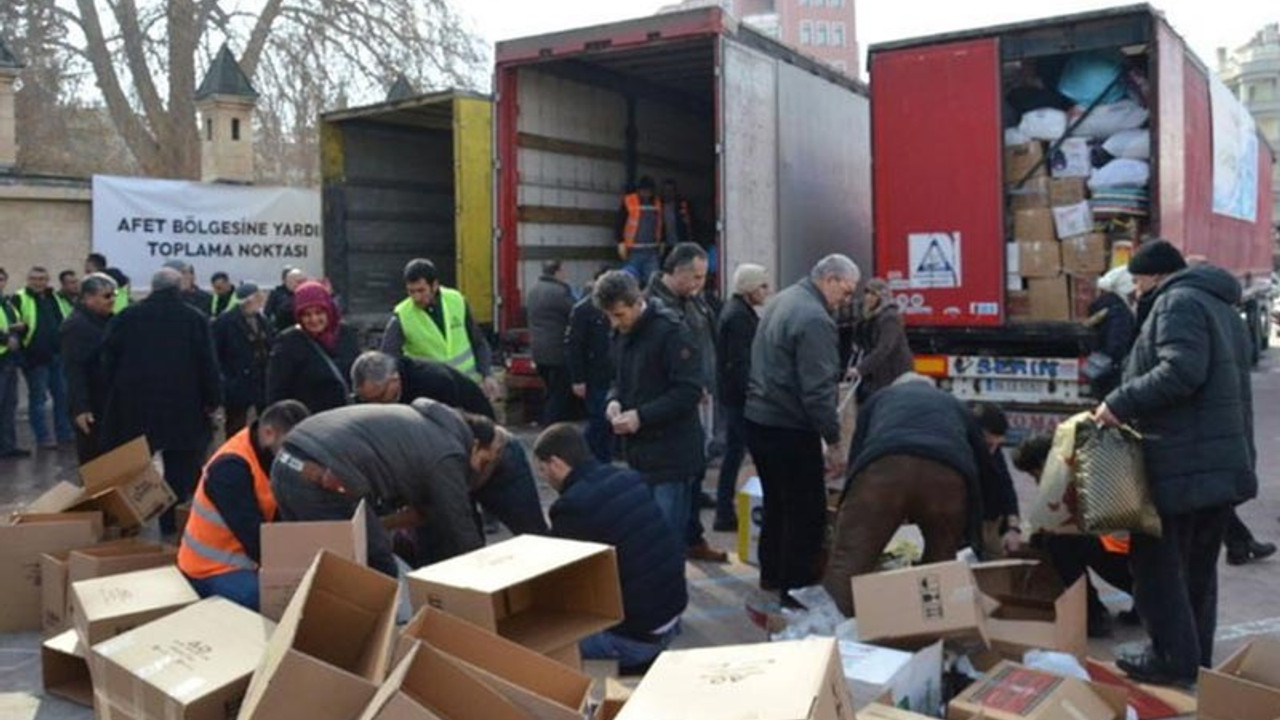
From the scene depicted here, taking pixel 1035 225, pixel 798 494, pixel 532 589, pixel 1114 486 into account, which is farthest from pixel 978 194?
pixel 532 589

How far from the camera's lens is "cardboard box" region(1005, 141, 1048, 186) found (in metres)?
8.50

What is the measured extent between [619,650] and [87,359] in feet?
13.7

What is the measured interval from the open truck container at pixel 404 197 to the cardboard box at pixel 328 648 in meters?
6.56

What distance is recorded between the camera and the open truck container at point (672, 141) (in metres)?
9.00

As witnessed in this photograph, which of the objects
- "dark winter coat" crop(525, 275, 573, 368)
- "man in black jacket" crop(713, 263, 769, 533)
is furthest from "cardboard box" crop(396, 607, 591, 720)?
"dark winter coat" crop(525, 275, 573, 368)

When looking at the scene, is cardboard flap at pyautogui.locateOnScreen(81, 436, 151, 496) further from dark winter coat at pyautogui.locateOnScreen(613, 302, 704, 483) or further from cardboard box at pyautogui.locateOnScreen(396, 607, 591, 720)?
cardboard box at pyautogui.locateOnScreen(396, 607, 591, 720)

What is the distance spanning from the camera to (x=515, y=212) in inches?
382

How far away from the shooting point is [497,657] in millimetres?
3307

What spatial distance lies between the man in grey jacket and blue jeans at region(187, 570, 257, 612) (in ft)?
6.92

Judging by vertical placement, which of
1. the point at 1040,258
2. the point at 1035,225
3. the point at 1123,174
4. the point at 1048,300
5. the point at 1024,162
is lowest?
the point at 1048,300

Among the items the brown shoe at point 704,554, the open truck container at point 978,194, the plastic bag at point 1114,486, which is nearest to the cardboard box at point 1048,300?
the open truck container at point 978,194

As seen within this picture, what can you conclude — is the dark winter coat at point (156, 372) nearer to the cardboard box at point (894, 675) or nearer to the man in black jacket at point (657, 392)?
the man in black jacket at point (657, 392)

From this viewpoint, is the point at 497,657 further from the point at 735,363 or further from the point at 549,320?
the point at 549,320

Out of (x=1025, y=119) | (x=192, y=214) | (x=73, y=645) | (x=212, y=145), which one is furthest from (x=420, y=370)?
(x=212, y=145)
